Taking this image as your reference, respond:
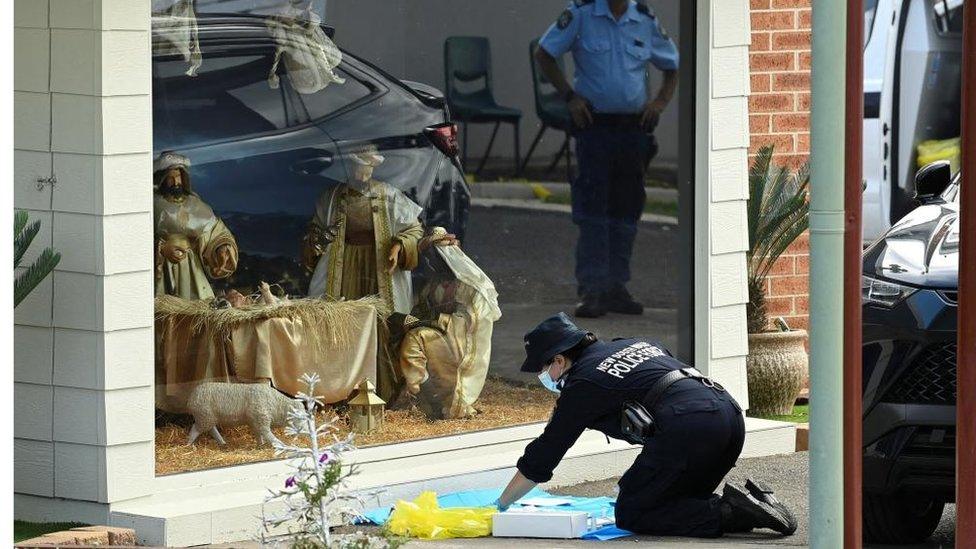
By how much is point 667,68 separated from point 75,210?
141 inches

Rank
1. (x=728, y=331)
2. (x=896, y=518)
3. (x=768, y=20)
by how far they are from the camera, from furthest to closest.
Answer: (x=768, y=20) < (x=728, y=331) < (x=896, y=518)

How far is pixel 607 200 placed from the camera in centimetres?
978

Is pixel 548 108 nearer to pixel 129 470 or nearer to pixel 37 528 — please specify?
pixel 129 470

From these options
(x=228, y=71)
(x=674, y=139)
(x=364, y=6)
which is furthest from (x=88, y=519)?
(x=674, y=139)

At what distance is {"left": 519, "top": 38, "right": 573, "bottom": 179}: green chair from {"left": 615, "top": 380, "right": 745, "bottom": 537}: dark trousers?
6.67 ft

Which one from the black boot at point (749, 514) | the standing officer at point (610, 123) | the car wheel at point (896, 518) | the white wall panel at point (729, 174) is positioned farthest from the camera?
the white wall panel at point (729, 174)

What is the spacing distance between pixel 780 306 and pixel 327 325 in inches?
144

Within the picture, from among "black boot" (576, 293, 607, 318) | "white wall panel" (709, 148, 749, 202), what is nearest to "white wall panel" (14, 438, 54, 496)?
"black boot" (576, 293, 607, 318)

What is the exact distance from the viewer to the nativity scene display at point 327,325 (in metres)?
8.02

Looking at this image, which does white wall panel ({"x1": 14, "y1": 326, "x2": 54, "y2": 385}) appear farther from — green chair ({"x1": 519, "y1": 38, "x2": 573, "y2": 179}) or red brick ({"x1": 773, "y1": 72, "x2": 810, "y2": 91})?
red brick ({"x1": 773, "y1": 72, "x2": 810, "y2": 91})

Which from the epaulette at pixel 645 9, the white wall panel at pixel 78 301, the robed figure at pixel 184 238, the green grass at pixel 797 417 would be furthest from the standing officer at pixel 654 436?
the green grass at pixel 797 417

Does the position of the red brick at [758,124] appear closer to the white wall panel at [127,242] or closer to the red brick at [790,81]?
the red brick at [790,81]

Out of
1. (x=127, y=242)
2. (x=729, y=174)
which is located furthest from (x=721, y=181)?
(x=127, y=242)
